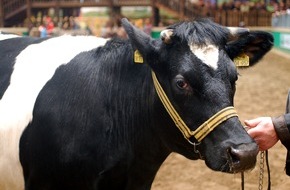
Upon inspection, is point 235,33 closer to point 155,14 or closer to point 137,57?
point 137,57

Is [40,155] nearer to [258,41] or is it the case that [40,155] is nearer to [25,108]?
[25,108]

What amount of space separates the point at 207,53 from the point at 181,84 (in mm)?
203

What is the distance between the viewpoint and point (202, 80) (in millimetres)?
2180

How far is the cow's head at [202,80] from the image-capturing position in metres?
2.11

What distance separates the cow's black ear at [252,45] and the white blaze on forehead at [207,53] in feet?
0.63

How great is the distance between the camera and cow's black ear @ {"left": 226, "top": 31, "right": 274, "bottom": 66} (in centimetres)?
245

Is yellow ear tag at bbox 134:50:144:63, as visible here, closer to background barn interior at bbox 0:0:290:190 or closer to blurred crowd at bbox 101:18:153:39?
background barn interior at bbox 0:0:290:190

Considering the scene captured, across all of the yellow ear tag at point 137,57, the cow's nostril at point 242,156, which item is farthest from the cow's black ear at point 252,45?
the cow's nostril at point 242,156

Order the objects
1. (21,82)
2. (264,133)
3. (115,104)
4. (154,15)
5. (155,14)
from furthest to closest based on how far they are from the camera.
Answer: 1. (155,14)
2. (154,15)
3. (21,82)
4. (115,104)
5. (264,133)

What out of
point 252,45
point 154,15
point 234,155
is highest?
point 252,45

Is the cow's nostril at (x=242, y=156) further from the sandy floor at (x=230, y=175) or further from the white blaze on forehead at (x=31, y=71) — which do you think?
the white blaze on forehead at (x=31, y=71)

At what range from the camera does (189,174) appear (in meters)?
4.91

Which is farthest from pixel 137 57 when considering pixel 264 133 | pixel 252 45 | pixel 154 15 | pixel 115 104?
pixel 154 15

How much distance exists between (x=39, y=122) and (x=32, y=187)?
0.40 m
